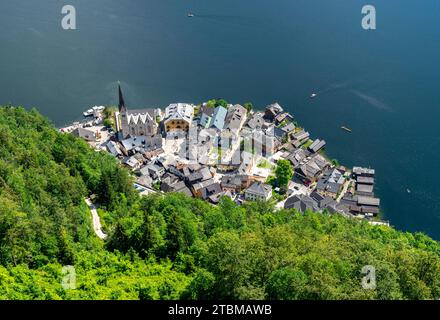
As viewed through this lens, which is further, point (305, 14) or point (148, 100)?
point (305, 14)

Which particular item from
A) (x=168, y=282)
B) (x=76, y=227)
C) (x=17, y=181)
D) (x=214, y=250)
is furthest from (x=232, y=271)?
(x=17, y=181)

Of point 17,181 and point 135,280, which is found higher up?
point 17,181

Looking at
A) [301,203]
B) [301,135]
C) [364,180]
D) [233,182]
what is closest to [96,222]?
[233,182]

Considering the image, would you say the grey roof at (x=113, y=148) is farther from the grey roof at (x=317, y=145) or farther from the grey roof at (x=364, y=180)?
the grey roof at (x=364, y=180)

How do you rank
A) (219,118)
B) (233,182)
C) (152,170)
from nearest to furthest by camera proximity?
(233,182)
(152,170)
(219,118)

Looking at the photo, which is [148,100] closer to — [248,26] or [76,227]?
[248,26]

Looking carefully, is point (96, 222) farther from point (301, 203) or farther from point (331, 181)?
point (331, 181)

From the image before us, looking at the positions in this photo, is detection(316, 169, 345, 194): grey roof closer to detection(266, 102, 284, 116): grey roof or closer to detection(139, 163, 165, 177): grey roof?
detection(266, 102, 284, 116): grey roof
